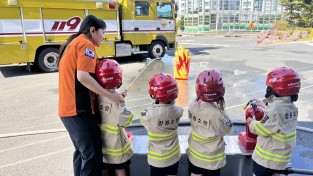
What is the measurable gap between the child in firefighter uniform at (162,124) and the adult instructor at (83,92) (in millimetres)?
327

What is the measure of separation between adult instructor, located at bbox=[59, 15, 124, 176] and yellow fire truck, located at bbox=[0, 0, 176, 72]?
8050 mm

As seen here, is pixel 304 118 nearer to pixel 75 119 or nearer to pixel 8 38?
pixel 75 119

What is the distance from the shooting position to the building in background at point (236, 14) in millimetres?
46281

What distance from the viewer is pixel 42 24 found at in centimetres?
970

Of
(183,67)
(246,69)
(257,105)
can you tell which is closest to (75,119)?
(257,105)

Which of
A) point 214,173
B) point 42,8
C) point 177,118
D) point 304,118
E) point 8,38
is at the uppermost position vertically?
point 42,8

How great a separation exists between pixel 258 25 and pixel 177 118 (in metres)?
49.0

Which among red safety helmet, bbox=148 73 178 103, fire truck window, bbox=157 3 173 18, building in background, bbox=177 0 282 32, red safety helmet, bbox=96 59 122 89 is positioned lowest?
red safety helmet, bbox=148 73 178 103

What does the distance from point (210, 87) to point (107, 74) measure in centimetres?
91

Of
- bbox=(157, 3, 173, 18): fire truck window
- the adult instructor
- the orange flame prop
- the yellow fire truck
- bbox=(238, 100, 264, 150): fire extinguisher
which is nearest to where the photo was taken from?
the adult instructor

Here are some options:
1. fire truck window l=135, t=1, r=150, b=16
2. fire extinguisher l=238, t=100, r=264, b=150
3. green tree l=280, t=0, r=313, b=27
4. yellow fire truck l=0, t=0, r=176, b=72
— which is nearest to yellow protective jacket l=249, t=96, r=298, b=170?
fire extinguisher l=238, t=100, r=264, b=150

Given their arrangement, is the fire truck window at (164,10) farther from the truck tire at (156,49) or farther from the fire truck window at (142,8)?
the truck tire at (156,49)

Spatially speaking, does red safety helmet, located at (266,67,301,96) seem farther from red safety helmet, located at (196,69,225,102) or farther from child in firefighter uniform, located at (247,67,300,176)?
red safety helmet, located at (196,69,225,102)

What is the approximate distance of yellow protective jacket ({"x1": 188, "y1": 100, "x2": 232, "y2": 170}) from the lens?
2383 mm
